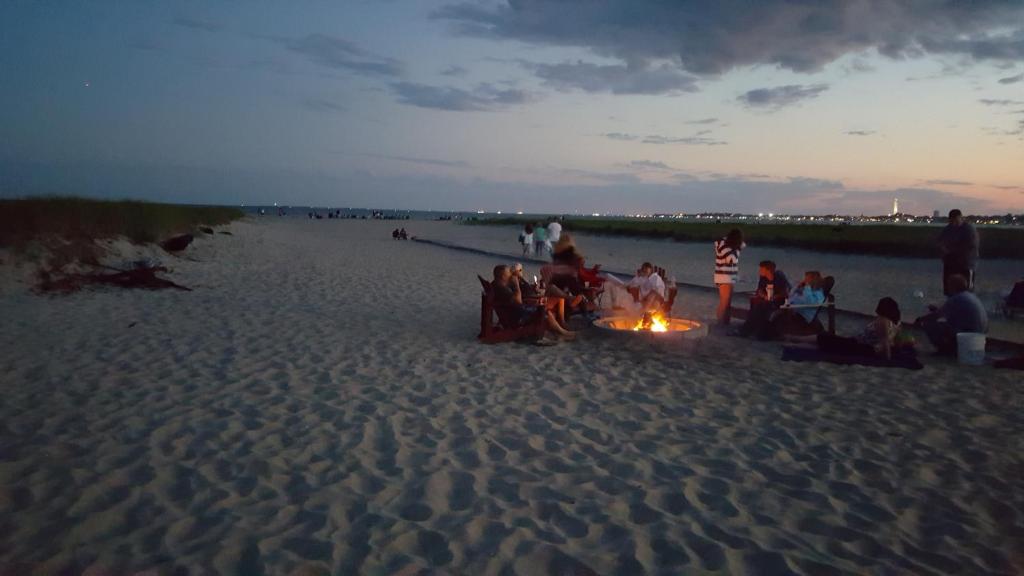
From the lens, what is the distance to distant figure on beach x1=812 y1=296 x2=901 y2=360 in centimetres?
746

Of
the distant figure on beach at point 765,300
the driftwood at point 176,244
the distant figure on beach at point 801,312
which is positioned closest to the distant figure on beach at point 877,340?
the distant figure on beach at point 801,312

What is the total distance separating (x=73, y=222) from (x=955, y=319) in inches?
718

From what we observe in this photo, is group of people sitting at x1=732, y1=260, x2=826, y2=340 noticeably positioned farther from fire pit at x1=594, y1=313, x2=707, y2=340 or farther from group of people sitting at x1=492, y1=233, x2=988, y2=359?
fire pit at x1=594, y1=313, x2=707, y2=340

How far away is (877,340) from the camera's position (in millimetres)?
7570

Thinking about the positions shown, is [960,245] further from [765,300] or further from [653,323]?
[653,323]

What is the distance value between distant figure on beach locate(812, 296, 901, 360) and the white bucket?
63 centimetres

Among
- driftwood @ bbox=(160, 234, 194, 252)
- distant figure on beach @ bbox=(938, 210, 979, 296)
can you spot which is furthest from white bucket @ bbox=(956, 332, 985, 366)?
driftwood @ bbox=(160, 234, 194, 252)

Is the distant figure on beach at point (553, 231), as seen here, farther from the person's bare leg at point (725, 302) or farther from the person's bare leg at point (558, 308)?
the person's bare leg at point (558, 308)

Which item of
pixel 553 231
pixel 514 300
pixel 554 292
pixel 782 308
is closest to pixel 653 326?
pixel 554 292

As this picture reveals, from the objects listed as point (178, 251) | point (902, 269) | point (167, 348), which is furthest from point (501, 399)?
point (902, 269)

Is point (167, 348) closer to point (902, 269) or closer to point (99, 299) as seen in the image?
point (99, 299)

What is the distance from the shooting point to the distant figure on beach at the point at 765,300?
8.73m

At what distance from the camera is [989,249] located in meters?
28.7

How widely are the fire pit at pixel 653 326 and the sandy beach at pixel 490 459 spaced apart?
279mm
